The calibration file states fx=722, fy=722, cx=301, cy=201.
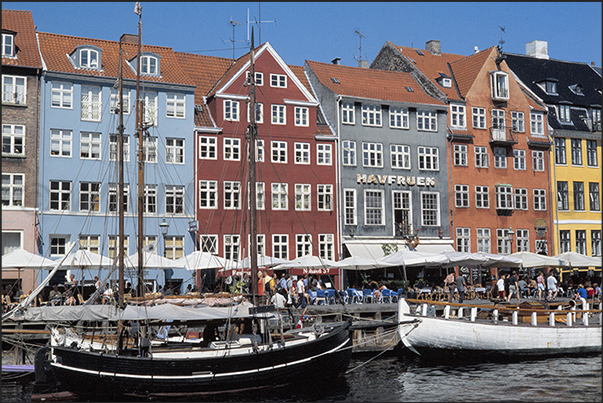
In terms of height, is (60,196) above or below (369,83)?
below

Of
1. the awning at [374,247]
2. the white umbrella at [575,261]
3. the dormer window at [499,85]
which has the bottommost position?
the white umbrella at [575,261]

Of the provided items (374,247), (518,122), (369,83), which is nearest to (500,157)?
(518,122)

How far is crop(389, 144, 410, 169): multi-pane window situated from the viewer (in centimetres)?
4644

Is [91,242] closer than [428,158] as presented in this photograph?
Yes

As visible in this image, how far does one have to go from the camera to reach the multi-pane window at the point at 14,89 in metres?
36.9

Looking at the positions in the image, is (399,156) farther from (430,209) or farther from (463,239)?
(463,239)

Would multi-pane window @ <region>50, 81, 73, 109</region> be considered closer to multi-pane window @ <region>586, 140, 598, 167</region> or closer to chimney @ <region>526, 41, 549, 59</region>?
multi-pane window @ <region>586, 140, 598, 167</region>

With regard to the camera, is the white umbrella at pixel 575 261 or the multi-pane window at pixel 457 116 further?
the multi-pane window at pixel 457 116

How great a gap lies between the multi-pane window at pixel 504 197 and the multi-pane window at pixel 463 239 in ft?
10.4

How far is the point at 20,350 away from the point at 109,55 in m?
20.0

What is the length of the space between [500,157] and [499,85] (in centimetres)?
517

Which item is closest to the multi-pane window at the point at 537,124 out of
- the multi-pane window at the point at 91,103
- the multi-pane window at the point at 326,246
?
the multi-pane window at the point at 326,246

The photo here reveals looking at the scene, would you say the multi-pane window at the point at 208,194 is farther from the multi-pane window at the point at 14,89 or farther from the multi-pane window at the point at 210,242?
→ the multi-pane window at the point at 14,89

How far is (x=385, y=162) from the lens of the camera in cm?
4612
